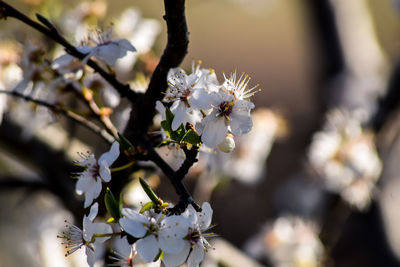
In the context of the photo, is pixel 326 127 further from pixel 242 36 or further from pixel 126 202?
pixel 242 36

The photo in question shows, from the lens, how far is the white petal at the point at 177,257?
533 mm

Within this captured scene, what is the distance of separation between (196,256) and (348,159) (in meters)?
1.03

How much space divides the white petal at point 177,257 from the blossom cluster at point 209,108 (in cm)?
14

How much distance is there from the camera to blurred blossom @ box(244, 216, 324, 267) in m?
1.44

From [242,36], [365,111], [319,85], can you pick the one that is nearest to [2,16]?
[365,111]

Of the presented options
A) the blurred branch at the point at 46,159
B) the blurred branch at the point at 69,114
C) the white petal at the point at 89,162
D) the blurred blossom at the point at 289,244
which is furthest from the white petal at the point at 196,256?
the blurred blossom at the point at 289,244

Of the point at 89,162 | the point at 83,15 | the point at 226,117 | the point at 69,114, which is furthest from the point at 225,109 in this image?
the point at 83,15

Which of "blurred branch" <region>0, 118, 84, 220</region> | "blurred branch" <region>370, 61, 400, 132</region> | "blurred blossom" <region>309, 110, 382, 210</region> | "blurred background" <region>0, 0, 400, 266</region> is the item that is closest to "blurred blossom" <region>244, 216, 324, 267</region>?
"blurred background" <region>0, 0, 400, 266</region>

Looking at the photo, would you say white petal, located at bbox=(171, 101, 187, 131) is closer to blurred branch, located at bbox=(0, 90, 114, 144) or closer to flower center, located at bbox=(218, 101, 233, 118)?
flower center, located at bbox=(218, 101, 233, 118)

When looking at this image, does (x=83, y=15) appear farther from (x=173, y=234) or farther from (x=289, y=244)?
(x=289, y=244)

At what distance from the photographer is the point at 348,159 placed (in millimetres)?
1453

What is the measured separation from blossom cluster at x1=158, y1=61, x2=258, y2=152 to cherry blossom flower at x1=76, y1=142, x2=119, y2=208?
4.3 inches

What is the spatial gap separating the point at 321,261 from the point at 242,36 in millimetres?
4246

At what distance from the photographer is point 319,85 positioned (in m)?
2.02
